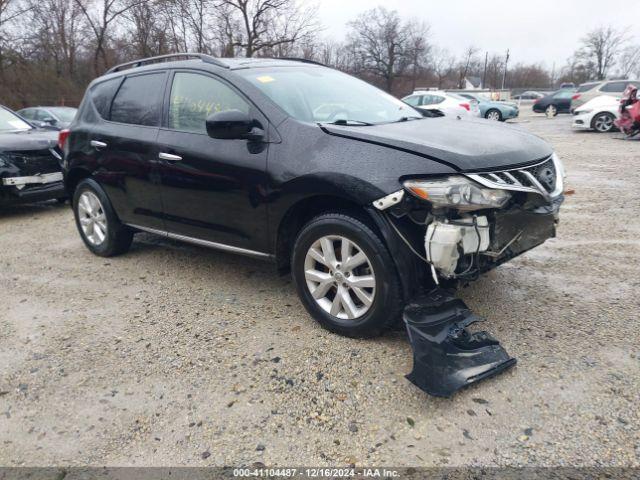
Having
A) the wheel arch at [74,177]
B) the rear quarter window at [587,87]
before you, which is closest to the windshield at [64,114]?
the wheel arch at [74,177]

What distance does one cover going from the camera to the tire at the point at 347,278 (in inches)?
111

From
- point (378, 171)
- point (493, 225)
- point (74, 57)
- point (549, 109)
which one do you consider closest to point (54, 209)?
point (378, 171)

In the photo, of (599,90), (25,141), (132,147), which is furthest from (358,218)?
(599,90)

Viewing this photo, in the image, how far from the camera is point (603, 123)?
14.6 m

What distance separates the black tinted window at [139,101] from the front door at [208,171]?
7.1 inches

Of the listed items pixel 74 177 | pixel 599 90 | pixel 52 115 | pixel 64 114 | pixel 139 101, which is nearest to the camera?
pixel 139 101

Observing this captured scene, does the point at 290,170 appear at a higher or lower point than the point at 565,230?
higher

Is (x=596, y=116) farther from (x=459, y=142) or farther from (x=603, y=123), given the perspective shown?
(x=459, y=142)

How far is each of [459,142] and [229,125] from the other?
4.73 feet

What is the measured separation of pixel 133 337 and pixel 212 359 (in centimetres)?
68

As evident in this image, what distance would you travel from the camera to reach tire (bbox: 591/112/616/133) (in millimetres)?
14459

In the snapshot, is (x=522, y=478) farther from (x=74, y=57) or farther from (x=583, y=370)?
(x=74, y=57)

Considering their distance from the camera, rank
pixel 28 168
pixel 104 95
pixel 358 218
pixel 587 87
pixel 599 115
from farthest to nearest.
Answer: pixel 587 87
pixel 599 115
pixel 28 168
pixel 104 95
pixel 358 218

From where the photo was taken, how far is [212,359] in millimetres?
2922
